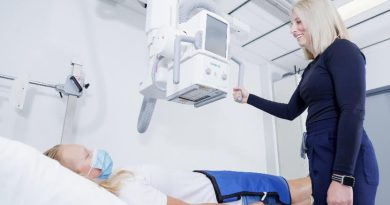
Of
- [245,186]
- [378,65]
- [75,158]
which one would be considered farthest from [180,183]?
[378,65]

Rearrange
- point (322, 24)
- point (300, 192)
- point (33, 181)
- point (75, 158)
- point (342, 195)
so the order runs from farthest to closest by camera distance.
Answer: point (300, 192), point (75, 158), point (322, 24), point (342, 195), point (33, 181)

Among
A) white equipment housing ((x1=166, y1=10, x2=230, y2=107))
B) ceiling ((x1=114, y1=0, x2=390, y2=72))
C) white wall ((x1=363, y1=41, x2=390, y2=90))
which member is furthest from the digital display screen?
white wall ((x1=363, y1=41, x2=390, y2=90))

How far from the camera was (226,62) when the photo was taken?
123cm

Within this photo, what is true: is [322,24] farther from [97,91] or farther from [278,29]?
[278,29]

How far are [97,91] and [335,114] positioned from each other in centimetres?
162

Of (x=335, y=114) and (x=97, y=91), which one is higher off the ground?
(x=97, y=91)

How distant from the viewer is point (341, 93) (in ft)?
2.95

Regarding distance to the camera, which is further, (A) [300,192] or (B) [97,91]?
(B) [97,91]

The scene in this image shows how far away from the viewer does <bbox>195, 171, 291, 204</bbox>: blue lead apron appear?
4.85 feet

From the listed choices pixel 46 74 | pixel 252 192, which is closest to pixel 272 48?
pixel 252 192

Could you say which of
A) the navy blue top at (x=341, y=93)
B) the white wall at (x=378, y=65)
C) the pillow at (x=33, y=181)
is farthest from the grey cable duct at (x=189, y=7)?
the white wall at (x=378, y=65)

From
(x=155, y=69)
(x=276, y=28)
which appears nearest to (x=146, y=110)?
(x=155, y=69)

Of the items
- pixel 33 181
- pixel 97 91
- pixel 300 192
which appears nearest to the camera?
pixel 33 181

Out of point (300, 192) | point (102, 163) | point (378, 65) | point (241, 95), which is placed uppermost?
point (378, 65)
